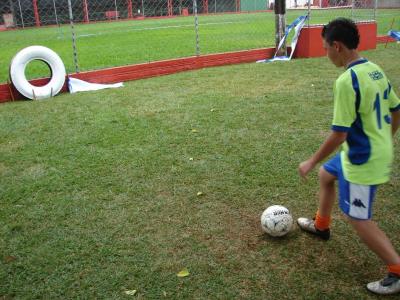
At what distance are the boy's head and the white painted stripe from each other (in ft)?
2.32

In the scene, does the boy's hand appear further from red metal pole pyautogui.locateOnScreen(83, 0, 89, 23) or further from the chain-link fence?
red metal pole pyautogui.locateOnScreen(83, 0, 89, 23)

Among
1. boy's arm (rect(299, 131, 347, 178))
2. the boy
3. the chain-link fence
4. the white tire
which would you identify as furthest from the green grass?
the chain-link fence

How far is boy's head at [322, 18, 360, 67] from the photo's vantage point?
230 centimetres

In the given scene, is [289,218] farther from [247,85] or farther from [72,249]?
[247,85]

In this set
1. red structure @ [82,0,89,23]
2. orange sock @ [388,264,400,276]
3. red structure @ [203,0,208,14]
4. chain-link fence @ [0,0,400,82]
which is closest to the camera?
orange sock @ [388,264,400,276]

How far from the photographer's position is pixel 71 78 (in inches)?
340

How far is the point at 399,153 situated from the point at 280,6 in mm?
7719

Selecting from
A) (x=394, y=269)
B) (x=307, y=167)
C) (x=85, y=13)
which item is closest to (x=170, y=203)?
(x=307, y=167)

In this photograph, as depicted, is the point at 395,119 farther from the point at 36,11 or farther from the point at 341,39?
the point at 36,11

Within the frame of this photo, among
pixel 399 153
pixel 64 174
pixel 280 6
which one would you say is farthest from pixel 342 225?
pixel 280 6

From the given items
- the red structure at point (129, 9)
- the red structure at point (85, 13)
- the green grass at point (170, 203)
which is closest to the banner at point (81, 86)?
the green grass at point (170, 203)

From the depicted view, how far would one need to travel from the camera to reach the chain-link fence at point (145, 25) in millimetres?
13570

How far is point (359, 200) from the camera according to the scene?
2.36 metres

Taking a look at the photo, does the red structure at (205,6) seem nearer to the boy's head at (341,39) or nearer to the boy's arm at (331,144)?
the boy's head at (341,39)
